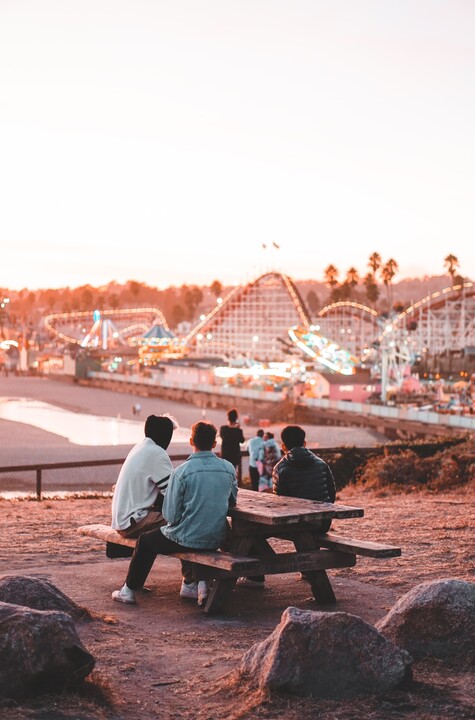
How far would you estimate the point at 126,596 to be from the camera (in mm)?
5973

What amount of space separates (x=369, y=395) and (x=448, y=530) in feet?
174

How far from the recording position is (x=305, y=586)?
6.66m

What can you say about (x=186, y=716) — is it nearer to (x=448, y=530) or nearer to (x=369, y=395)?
(x=448, y=530)

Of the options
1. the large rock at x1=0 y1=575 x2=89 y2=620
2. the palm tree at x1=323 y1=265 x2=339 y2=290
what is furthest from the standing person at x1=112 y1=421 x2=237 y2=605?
the palm tree at x1=323 y1=265 x2=339 y2=290

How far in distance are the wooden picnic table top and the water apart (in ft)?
91.6

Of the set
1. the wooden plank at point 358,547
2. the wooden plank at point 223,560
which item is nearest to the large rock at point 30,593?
the wooden plank at point 223,560

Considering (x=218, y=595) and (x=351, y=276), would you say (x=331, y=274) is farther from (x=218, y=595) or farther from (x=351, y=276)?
(x=218, y=595)

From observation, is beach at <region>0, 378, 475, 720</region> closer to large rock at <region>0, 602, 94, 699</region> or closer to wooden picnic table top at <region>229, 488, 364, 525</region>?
large rock at <region>0, 602, 94, 699</region>

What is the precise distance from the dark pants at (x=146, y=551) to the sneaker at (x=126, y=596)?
0.10ft

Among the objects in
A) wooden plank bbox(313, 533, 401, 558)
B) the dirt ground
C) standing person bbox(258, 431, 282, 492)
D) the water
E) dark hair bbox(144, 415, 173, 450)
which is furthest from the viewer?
the water

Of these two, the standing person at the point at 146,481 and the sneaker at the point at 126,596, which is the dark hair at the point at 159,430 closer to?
the standing person at the point at 146,481

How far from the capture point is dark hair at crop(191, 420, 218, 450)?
19.5 ft

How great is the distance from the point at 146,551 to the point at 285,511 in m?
0.86

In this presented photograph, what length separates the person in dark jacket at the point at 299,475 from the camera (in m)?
6.69
